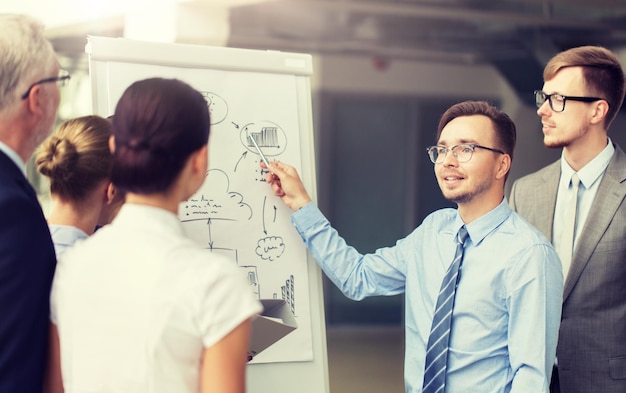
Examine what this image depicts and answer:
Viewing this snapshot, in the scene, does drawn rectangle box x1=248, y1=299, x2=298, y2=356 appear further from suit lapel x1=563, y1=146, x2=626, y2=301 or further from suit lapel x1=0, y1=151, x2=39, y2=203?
suit lapel x1=563, y1=146, x2=626, y2=301

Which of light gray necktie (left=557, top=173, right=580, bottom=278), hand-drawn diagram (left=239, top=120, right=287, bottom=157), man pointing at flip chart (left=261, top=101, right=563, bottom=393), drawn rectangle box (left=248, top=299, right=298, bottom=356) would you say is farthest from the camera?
light gray necktie (left=557, top=173, right=580, bottom=278)

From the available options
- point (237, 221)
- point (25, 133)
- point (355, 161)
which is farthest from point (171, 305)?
point (355, 161)

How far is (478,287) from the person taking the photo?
85.7 inches

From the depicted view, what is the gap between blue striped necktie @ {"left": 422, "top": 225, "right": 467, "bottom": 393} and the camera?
86.0 inches

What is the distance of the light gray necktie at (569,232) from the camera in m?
2.57

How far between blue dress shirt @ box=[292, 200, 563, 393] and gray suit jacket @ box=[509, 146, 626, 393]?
38 cm

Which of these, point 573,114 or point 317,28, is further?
point 317,28

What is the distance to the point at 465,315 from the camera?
2.19 m

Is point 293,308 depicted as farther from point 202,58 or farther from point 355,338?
point 355,338

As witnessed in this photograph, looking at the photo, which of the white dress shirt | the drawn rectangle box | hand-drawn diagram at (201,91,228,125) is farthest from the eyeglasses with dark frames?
the drawn rectangle box

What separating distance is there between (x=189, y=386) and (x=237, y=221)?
1098 millimetres

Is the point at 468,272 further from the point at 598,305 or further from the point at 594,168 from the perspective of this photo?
the point at 594,168

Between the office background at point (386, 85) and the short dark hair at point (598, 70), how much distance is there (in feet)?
12.2

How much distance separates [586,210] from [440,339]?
2.48ft
